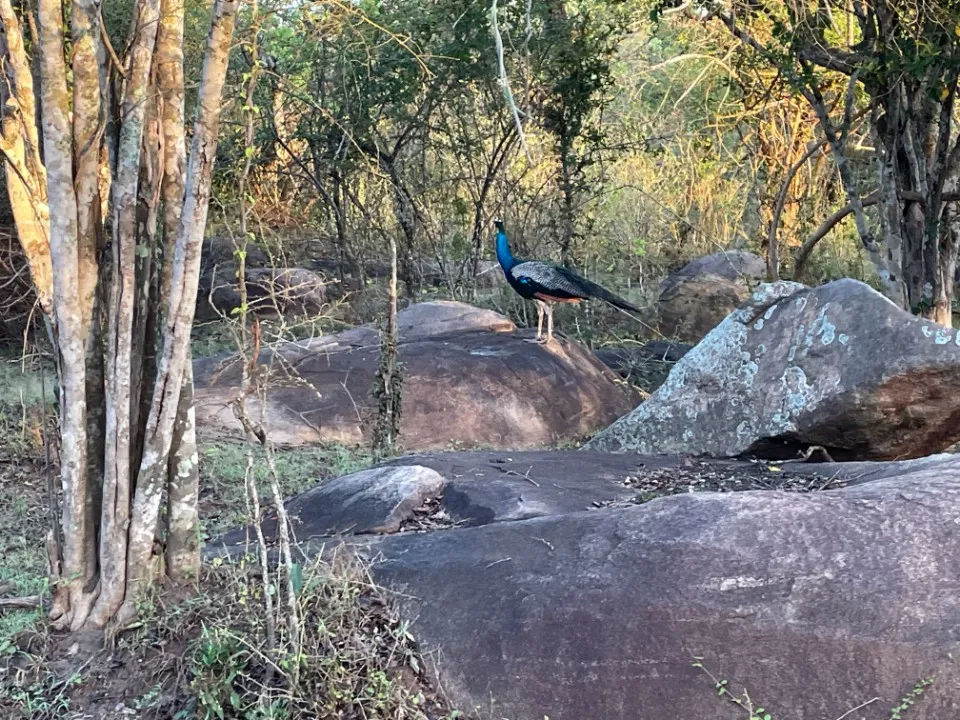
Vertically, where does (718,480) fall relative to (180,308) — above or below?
below

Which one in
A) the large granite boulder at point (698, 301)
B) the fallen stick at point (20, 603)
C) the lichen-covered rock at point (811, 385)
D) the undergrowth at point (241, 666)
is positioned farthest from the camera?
the large granite boulder at point (698, 301)

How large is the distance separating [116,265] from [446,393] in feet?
14.7

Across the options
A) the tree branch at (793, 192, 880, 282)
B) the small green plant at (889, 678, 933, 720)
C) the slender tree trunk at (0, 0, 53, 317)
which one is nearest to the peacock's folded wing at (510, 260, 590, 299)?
the tree branch at (793, 192, 880, 282)

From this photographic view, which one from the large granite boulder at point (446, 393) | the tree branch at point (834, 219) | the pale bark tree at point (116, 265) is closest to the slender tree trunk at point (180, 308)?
the pale bark tree at point (116, 265)

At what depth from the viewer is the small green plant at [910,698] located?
2.95 meters

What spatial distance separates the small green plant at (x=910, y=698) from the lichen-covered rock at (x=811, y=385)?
9.08 feet

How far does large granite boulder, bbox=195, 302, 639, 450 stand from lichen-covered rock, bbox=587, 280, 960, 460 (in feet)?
4.10

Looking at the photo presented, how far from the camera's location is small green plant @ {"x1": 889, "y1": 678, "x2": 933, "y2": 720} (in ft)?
9.66

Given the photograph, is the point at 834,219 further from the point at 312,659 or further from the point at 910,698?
the point at 312,659

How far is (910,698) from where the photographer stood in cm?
296

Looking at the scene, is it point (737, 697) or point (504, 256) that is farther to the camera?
point (504, 256)

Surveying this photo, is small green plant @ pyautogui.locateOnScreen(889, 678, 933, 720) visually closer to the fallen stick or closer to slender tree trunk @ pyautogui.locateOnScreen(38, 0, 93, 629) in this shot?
slender tree trunk @ pyautogui.locateOnScreen(38, 0, 93, 629)

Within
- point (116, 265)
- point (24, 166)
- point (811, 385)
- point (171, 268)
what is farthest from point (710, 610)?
point (811, 385)

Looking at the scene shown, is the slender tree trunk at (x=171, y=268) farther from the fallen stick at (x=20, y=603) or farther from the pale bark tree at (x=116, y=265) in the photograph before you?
the fallen stick at (x=20, y=603)
